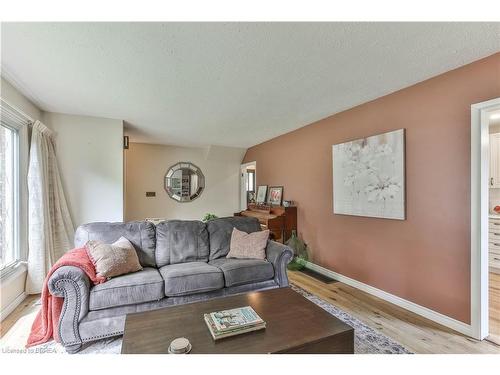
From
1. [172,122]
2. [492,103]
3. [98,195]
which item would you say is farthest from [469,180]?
[98,195]

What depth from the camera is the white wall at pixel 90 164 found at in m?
3.55

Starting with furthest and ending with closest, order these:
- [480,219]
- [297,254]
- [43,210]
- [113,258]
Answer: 1. [297,254]
2. [43,210]
3. [113,258]
4. [480,219]

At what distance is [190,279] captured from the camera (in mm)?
2299

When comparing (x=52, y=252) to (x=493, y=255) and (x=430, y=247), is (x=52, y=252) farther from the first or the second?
(x=493, y=255)

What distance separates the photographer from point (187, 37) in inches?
68.9

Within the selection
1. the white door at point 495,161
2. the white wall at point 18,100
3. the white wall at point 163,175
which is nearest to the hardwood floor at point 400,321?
the white door at point 495,161

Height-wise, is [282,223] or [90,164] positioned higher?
[90,164]

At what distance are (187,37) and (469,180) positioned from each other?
2.56 metres

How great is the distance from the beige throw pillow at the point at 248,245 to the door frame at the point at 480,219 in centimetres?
190

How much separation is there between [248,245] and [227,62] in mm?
1941

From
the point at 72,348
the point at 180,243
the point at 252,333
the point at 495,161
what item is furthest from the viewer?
the point at 495,161

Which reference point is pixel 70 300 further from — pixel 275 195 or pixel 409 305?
pixel 275 195

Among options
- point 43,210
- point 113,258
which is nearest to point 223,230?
point 113,258
